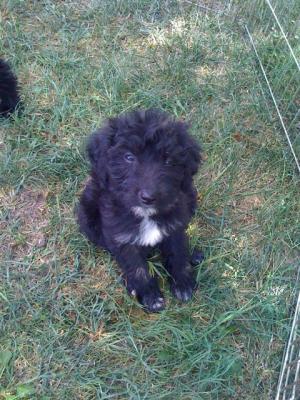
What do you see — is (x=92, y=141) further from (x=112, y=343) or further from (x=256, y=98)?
(x=256, y=98)

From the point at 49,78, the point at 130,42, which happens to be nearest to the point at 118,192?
the point at 49,78

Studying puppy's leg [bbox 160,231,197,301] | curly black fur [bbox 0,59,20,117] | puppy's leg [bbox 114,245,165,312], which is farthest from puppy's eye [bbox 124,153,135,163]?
curly black fur [bbox 0,59,20,117]

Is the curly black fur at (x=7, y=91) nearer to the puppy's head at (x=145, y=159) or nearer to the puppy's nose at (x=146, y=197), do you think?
the puppy's head at (x=145, y=159)

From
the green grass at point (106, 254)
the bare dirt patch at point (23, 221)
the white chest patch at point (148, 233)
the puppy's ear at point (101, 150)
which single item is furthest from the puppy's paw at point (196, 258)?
the bare dirt patch at point (23, 221)

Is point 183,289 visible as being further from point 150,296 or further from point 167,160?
point 167,160

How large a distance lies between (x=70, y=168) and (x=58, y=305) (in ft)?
3.82

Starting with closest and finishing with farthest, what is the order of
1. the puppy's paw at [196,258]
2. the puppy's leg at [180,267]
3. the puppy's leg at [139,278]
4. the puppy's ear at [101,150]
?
the puppy's ear at [101,150]
the puppy's leg at [139,278]
the puppy's leg at [180,267]
the puppy's paw at [196,258]

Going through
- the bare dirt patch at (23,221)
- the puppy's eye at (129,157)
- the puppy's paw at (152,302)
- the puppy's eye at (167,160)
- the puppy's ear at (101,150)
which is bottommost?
the bare dirt patch at (23,221)

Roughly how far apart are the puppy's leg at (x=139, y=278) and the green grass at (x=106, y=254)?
87 millimetres

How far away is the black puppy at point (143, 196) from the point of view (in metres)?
2.66

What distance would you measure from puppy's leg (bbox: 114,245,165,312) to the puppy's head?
370 millimetres

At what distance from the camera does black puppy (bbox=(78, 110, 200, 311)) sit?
2.66 metres

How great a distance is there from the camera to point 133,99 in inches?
171

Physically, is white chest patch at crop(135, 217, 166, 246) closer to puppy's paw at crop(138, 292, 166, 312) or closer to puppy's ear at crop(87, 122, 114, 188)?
puppy's ear at crop(87, 122, 114, 188)
